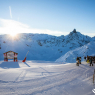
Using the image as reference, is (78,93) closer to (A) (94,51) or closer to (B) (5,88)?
(B) (5,88)

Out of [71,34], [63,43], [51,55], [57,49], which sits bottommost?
[51,55]

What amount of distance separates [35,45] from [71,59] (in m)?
32.7

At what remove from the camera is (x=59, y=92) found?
4.83 m

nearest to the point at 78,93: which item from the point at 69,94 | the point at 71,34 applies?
the point at 69,94

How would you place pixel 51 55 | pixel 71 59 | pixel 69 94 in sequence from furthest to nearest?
pixel 51 55, pixel 71 59, pixel 69 94

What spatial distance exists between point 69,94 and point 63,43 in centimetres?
5990

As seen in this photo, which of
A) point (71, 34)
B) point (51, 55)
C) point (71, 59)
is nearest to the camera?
point (71, 59)

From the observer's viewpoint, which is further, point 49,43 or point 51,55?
point 49,43

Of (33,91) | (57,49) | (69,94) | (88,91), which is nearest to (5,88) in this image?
(33,91)

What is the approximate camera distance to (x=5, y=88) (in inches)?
203

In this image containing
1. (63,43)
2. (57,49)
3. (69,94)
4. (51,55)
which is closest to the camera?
(69,94)

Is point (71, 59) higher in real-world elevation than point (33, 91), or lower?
lower

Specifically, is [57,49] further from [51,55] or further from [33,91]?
[33,91]

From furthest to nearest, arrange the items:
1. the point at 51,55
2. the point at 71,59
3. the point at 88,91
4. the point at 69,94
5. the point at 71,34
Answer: the point at 71,34 → the point at 51,55 → the point at 71,59 → the point at 88,91 → the point at 69,94
